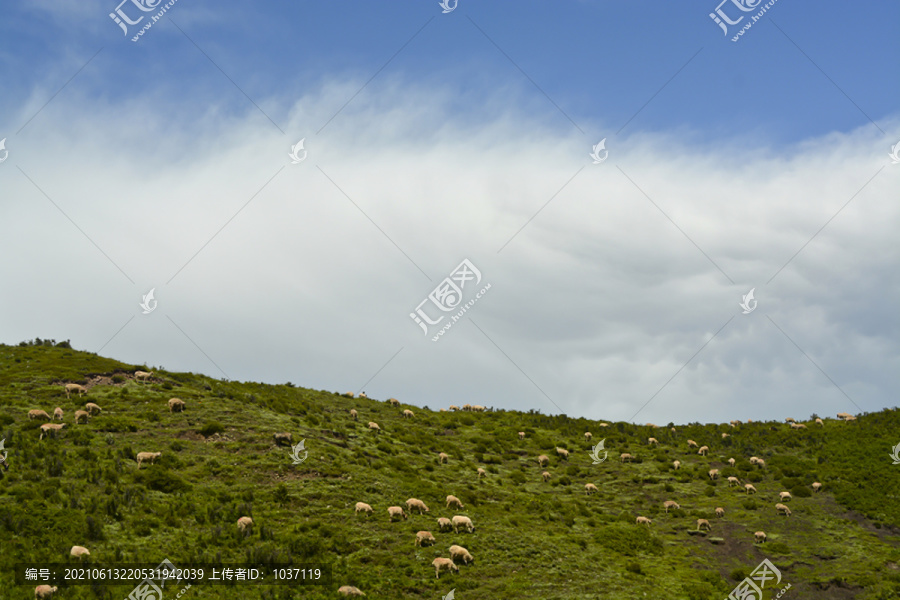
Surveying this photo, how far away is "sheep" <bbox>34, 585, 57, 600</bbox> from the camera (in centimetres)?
2153

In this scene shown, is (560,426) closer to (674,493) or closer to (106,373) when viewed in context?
(674,493)

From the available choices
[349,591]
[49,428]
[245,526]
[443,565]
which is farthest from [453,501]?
[49,428]

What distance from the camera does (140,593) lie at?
23516mm

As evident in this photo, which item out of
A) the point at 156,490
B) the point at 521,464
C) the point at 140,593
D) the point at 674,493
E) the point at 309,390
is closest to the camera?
the point at 140,593

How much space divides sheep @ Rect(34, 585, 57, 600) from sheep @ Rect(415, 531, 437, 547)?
50.5 ft

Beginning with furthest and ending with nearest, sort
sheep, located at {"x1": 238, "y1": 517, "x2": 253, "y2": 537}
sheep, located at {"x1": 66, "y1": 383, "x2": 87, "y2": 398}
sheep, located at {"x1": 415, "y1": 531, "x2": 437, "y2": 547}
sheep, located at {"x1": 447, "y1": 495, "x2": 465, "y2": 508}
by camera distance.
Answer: sheep, located at {"x1": 66, "y1": 383, "x2": 87, "y2": 398}
sheep, located at {"x1": 447, "y1": 495, "x2": 465, "y2": 508}
sheep, located at {"x1": 415, "y1": 531, "x2": 437, "y2": 547}
sheep, located at {"x1": 238, "y1": 517, "x2": 253, "y2": 537}

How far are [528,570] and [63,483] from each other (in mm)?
22476

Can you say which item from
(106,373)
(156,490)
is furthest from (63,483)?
(106,373)

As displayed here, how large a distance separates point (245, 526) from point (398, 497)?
32.3 feet

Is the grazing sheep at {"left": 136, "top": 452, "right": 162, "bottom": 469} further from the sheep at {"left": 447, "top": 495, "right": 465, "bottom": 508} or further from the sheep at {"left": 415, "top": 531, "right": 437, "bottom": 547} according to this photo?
the sheep at {"left": 447, "top": 495, "right": 465, "bottom": 508}

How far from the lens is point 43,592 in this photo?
851 inches

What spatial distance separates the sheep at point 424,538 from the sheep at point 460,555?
1470mm

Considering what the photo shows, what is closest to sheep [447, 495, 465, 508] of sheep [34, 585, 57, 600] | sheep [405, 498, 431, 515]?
sheep [405, 498, 431, 515]

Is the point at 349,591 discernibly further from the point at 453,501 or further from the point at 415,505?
the point at 453,501
